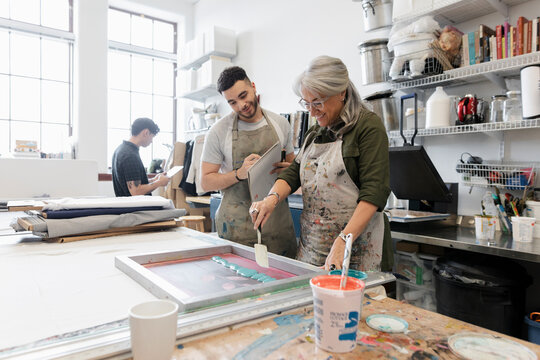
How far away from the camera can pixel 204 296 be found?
807mm

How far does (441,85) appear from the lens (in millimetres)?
2557

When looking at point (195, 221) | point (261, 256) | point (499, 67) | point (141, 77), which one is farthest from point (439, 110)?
point (141, 77)

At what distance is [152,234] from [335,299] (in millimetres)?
1305

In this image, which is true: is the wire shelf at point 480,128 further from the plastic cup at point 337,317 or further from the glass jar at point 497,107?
the plastic cup at point 337,317

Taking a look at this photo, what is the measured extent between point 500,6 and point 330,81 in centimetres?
168

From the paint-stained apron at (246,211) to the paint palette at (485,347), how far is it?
1.15 meters

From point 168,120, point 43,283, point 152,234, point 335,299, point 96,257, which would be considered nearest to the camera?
point 335,299

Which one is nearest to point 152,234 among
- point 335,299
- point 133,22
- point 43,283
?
point 43,283

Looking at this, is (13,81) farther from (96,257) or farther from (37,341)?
(37,341)

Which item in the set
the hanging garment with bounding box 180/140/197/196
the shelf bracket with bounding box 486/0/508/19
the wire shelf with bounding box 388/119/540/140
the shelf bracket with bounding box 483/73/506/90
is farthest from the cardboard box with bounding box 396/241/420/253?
the hanging garment with bounding box 180/140/197/196

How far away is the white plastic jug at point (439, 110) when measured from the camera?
7.57 ft

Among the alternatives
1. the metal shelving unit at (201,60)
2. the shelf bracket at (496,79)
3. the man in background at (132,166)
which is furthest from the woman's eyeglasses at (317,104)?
the metal shelving unit at (201,60)

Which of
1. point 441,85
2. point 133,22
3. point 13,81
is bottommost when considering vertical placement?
point 441,85

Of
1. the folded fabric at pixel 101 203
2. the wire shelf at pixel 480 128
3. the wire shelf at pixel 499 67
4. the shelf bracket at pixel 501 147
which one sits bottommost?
the folded fabric at pixel 101 203
